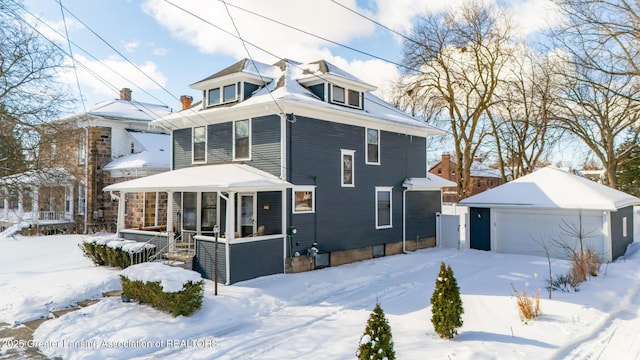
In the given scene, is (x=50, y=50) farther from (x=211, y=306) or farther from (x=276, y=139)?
(x=211, y=306)

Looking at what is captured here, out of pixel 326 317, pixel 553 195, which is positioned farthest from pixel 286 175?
pixel 553 195

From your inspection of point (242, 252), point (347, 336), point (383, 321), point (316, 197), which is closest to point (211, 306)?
point (242, 252)

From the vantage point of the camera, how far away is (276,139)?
1317 cm

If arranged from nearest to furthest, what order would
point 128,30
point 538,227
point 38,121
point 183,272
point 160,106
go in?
point 183,272, point 128,30, point 38,121, point 538,227, point 160,106

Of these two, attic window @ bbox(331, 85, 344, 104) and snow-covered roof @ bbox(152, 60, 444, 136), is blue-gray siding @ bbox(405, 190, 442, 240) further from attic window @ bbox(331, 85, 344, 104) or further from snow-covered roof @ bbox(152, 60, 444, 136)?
attic window @ bbox(331, 85, 344, 104)

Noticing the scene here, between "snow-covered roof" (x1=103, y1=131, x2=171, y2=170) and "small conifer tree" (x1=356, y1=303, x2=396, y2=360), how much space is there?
17.2 meters

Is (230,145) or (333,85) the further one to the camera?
(333,85)

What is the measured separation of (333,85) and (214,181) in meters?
6.29

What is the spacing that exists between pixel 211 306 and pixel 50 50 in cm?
1027

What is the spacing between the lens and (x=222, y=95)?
15.3m

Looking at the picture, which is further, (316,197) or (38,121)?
(316,197)

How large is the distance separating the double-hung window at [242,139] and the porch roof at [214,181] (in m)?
0.44

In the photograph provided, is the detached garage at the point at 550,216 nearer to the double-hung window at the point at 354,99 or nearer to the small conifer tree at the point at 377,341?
the double-hung window at the point at 354,99

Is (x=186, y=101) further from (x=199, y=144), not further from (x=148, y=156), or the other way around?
(x=199, y=144)
